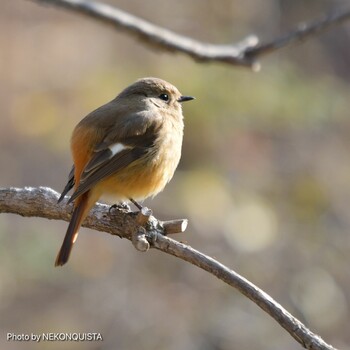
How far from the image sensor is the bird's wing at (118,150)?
4480 millimetres

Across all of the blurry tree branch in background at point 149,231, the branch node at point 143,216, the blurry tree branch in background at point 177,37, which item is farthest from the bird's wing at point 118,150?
the blurry tree branch in background at point 177,37

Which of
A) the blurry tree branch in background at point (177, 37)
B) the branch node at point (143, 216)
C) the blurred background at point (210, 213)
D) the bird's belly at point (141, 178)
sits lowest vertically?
the blurred background at point (210, 213)

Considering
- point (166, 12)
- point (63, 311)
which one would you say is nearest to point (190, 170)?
point (63, 311)

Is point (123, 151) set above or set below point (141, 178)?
above

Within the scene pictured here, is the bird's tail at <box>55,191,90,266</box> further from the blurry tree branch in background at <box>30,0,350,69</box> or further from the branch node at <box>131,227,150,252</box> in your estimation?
the blurry tree branch in background at <box>30,0,350,69</box>

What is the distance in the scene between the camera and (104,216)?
4.27 m

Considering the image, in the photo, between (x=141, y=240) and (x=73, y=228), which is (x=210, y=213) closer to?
(x=73, y=228)

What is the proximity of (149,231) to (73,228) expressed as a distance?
0.53 meters

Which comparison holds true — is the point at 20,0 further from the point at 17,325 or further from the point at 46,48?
the point at 17,325

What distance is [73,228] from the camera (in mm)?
4184

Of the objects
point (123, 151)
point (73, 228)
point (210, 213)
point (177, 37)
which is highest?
point (177, 37)

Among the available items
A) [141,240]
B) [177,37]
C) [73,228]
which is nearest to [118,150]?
[73,228]

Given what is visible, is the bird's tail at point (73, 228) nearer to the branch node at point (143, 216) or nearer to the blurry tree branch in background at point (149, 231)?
the blurry tree branch in background at point (149, 231)

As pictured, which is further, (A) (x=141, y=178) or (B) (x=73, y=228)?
(A) (x=141, y=178)
